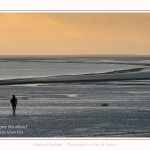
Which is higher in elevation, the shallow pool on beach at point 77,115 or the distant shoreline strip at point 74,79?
the distant shoreline strip at point 74,79

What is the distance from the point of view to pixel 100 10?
46.4 feet

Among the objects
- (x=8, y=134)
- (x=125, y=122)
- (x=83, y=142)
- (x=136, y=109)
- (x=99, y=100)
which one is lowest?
(x=83, y=142)

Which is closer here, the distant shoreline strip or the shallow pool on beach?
the shallow pool on beach

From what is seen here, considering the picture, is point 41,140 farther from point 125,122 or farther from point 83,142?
point 125,122

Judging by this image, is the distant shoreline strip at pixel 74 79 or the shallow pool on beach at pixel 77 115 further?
the distant shoreline strip at pixel 74 79

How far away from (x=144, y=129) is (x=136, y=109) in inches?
409

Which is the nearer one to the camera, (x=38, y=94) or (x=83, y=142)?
(x=83, y=142)

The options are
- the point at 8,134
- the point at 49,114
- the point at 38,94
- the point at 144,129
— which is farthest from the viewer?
the point at 38,94

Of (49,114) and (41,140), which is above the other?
(49,114)

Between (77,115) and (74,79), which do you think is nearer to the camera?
(77,115)

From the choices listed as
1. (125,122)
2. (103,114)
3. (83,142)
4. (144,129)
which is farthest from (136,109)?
(83,142)

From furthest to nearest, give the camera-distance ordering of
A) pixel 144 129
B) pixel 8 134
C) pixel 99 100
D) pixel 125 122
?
pixel 99 100
pixel 125 122
pixel 144 129
pixel 8 134

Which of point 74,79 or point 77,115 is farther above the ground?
point 74,79

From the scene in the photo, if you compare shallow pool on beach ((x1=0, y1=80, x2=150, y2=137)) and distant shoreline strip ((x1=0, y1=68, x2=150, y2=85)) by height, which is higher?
distant shoreline strip ((x1=0, y1=68, x2=150, y2=85))
